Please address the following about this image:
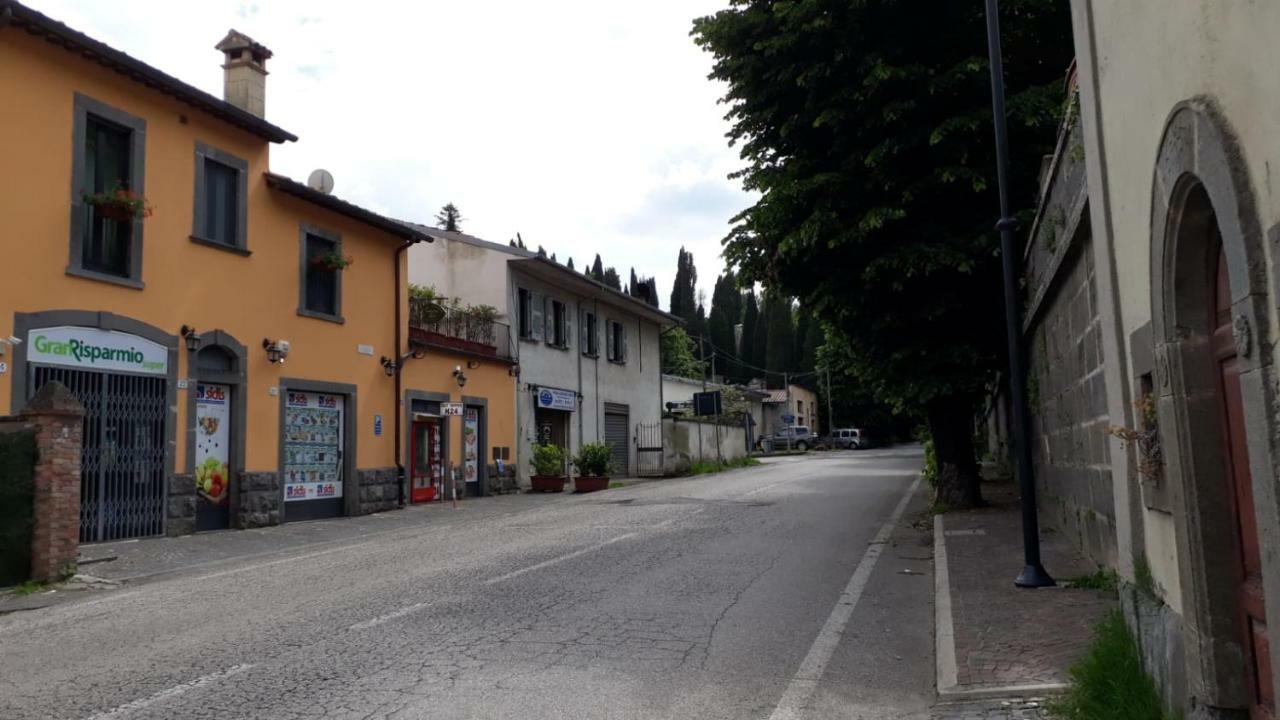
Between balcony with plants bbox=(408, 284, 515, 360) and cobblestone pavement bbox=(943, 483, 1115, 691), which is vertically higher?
balcony with plants bbox=(408, 284, 515, 360)

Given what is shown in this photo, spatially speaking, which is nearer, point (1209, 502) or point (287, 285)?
point (1209, 502)

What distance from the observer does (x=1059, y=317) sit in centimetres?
959

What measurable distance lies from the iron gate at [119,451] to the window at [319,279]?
13.9 ft

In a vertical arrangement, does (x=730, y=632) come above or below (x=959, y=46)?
below

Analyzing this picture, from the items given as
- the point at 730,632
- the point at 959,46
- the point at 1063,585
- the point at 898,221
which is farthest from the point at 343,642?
the point at 959,46

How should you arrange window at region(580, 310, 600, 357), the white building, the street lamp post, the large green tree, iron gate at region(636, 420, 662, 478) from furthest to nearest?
iron gate at region(636, 420, 662, 478) < window at region(580, 310, 600, 357) < the white building < the large green tree < the street lamp post

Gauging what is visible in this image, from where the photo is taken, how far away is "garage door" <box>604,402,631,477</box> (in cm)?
3453

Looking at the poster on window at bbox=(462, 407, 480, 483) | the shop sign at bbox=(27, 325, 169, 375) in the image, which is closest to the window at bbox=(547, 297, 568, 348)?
the poster on window at bbox=(462, 407, 480, 483)

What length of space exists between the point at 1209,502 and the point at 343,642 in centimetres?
535

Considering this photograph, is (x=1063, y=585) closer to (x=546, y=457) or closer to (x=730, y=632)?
(x=730, y=632)

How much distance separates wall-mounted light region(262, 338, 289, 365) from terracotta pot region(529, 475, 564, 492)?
1025cm

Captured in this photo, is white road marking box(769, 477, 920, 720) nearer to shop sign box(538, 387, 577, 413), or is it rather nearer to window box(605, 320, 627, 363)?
shop sign box(538, 387, 577, 413)

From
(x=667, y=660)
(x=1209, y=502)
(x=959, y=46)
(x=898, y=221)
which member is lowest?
(x=667, y=660)

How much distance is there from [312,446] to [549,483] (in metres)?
8.98
